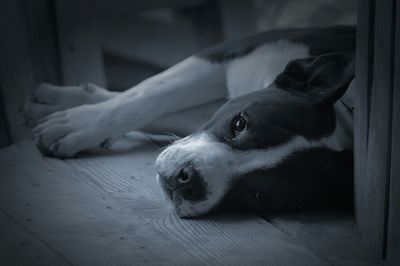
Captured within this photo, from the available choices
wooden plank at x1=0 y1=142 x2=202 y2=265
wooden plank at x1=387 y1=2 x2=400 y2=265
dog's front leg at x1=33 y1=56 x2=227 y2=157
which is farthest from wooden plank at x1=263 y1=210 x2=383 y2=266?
dog's front leg at x1=33 y1=56 x2=227 y2=157

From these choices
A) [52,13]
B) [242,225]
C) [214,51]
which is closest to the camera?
[242,225]

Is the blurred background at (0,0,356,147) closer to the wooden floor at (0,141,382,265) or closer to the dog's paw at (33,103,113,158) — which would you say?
the dog's paw at (33,103,113,158)

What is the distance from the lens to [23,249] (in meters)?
2.12

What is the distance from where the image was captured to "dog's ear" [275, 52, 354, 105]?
8.22 feet

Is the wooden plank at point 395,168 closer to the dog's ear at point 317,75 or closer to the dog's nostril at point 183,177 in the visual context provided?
the dog's ear at point 317,75

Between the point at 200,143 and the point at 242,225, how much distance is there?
28cm

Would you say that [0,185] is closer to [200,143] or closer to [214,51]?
[200,143]

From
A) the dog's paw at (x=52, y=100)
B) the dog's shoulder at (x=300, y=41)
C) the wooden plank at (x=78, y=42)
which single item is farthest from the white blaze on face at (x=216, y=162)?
the wooden plank at (x=78, y=42)

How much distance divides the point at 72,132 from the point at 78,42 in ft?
2.70

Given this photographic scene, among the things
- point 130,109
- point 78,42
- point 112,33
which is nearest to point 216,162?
point 130,109

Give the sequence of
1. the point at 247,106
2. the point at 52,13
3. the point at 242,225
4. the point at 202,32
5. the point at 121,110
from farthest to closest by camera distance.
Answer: the point at 202,32 < the point at 52,13 < the point at 121,110 < the point at 247,106 < the point at 242,225

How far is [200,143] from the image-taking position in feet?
7.88

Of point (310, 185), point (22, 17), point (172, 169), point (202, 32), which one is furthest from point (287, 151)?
point (202, 32)

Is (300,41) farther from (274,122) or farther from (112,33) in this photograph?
(112,33)
